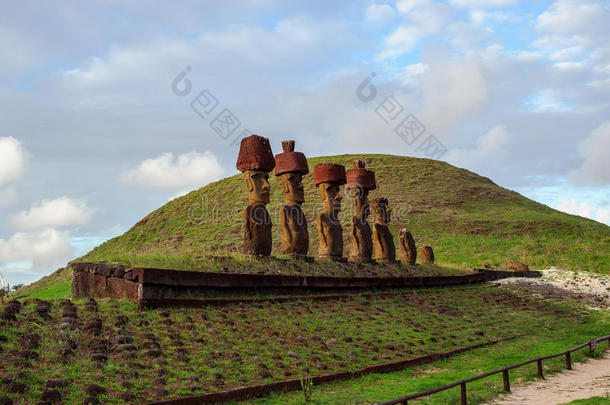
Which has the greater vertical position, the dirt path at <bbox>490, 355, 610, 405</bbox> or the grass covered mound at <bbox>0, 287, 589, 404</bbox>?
the grass covered mound at <bbox>0, 287, 589, 404</bbox>

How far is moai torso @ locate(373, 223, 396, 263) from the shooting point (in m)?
19.2

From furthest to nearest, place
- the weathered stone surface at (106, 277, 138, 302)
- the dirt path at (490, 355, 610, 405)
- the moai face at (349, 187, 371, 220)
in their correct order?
the moai face at (349, 187, 371, 220)
the weathered stone surface at (106, 277, 138, 302)
the dirt path at (490, 355, 610, 405)

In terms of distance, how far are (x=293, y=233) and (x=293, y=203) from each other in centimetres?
107

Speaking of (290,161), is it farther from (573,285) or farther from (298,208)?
(573,285)

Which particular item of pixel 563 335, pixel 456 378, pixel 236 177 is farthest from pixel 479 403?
pixel 236 177

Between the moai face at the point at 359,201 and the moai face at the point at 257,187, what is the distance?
19.2 ft

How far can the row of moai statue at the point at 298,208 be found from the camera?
13.9 meters

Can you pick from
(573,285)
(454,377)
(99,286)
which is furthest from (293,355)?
(573,285)

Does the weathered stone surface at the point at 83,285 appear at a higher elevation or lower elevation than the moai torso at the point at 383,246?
lower

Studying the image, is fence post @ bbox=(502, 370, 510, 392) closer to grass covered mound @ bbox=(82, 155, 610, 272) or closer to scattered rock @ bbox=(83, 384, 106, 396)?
scattered rock @ bbox=(83, 384, 106, 396)

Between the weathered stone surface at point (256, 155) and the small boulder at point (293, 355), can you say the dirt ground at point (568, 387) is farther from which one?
the weathered stone surface at point (256, 155)

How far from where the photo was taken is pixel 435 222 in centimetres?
4056

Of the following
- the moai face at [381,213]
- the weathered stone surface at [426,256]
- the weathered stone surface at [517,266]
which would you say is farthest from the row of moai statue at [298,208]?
the weathered stone surface at [517,266]

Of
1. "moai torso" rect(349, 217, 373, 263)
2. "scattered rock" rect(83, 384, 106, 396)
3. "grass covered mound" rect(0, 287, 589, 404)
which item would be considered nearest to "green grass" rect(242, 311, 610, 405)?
"grass covered mound" rect(0, 287, 589, 404)
